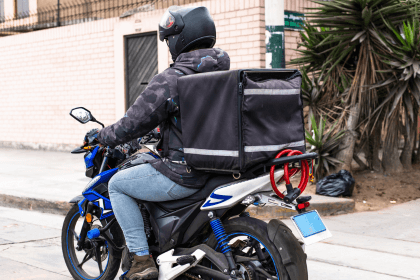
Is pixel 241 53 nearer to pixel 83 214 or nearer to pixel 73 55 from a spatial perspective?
pixel 73 55

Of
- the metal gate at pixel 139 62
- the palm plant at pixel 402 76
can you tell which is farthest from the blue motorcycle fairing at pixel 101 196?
the metal gate at pixel 139 62

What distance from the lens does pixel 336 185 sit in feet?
23.7

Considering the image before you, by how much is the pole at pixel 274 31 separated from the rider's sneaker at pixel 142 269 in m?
3.87

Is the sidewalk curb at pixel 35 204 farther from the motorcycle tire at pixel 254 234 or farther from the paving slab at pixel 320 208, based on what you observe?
the motorcycle tire at pixel 254 234

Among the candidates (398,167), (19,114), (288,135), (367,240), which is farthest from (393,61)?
(19,114)

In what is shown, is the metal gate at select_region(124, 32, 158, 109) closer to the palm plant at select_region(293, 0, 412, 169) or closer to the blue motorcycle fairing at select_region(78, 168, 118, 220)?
the palm plant at select_region(293, 0, 412, 169)

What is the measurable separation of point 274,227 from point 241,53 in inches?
299

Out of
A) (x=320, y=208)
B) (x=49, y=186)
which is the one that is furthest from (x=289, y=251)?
(x=49, y=186)

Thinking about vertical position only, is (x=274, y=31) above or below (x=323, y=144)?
above

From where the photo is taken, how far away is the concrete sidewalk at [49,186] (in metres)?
6.78

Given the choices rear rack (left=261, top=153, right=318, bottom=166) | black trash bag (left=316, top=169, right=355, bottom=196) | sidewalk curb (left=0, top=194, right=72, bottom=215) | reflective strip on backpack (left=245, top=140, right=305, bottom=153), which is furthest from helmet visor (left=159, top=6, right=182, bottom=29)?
black trash bag (left=316, top=169, right=355, bottom=196)

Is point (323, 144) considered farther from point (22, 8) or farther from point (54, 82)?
point (22, 8)

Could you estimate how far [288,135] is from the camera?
9.98 ft

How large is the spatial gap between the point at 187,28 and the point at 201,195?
3.42ft
